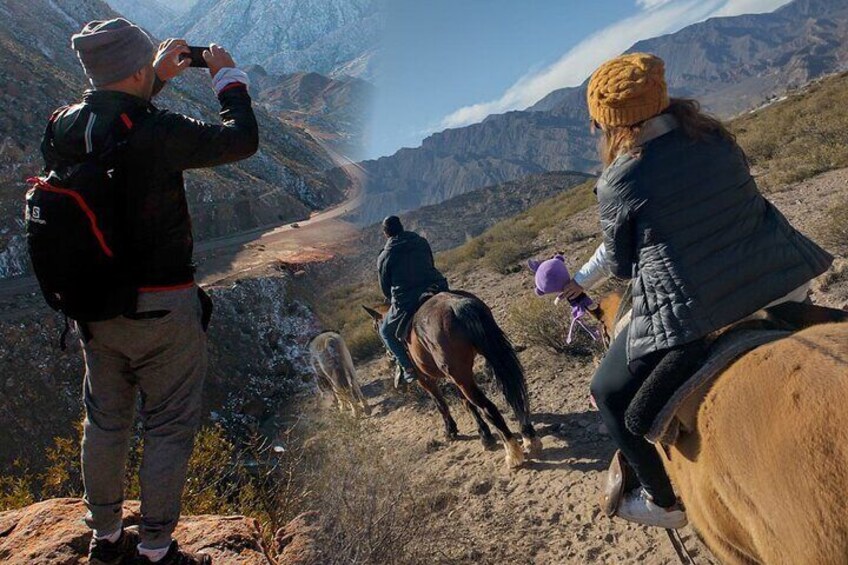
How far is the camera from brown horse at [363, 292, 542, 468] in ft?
17.8

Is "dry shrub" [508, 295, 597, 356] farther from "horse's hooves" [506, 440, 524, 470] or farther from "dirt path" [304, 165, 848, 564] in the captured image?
"horse's hooves" [506, 440, 524, 470]

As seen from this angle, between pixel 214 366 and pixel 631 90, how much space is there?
10.9 metres

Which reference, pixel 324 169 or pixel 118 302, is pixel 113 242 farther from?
pixel 324 169

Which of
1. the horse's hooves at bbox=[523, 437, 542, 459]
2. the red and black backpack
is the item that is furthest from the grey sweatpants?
the horse's hooves at bbox=[523, 437, 542, 459]

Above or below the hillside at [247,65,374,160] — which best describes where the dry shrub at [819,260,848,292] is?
below

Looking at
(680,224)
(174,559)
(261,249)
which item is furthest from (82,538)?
(261,249)

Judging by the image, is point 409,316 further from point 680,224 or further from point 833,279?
point 833,279

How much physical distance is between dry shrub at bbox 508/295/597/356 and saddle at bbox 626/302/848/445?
5312 millimetres

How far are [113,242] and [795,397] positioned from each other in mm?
2308

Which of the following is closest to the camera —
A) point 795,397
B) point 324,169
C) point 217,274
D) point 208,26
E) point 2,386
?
point 795,397

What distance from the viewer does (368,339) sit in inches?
497

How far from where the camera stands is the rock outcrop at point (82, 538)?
262cm

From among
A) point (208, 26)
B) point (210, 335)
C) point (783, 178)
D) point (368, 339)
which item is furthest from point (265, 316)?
point (208, 26)

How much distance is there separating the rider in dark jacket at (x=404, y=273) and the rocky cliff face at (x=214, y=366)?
14.6 ft
